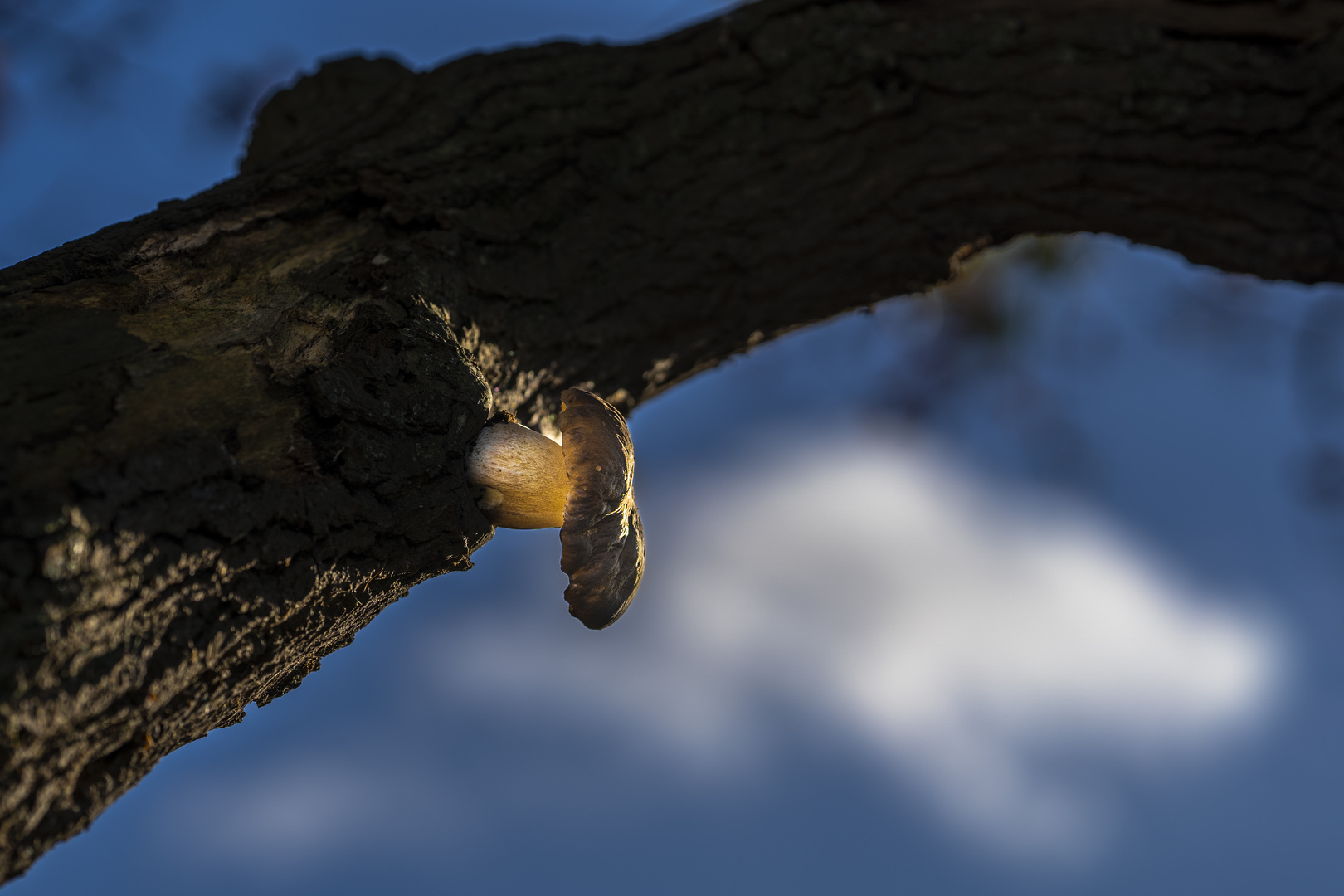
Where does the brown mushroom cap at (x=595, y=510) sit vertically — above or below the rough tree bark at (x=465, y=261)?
below

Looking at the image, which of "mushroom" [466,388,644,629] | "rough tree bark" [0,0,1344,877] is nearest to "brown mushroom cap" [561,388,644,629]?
"mushroom" [466,388,644,629]

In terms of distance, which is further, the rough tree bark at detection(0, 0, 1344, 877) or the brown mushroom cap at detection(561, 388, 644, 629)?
the brown mushroom cap at detection(561, 388, 644, 629)

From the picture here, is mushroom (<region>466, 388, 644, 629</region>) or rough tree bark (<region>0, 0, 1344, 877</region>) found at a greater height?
rough tree bark (<region>0, 0, 1344, 877</region>)

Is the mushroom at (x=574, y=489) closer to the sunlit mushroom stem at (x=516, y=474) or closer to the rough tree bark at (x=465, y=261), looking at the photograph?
the sunlit mushroom stem at (x=516, y=474)

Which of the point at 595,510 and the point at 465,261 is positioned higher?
the point at 465,261

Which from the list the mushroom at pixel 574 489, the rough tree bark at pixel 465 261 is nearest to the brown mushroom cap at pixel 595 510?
the mushroom at pixel 574 489

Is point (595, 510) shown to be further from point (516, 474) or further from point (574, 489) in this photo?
point (516, 474)

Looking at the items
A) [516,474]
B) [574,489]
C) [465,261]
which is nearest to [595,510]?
[574,489]

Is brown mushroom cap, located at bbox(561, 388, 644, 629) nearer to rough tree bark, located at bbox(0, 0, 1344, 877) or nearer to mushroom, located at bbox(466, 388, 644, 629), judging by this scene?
mushroom, located at bbox(466, 388, 644, 629)
